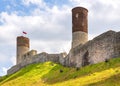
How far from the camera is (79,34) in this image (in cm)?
6944

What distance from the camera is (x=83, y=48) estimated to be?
59438 mm

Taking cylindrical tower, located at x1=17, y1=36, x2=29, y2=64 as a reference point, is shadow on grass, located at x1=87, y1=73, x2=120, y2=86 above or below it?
below

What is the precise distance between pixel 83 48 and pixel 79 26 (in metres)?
12.2

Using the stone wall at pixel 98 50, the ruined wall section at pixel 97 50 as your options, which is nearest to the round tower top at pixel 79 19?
the stone wall at pixel 98 50

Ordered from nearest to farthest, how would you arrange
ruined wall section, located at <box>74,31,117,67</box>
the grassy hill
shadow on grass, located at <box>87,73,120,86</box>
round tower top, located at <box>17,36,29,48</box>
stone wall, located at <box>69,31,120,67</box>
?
shadow on grass, located at <box>87,73,120,86</box> → the grassy hill → stone wall, located at <box>69,31,120,67</box> → ruined wall section, located at <box>74,31,117,67</box> → round tower top, located at <box>17,36,29,48</box>

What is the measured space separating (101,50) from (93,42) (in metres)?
2.31

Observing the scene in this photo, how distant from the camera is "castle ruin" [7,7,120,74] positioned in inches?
2041

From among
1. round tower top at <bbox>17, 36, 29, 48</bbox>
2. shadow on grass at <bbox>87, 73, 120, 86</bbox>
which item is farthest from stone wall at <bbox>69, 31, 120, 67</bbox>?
round tower top at <bbox>17, 36, 29, 48</bbox>

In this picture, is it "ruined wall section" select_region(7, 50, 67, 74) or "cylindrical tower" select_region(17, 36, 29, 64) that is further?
"cylindrical tower" select_region(17, 36, 29, 64)

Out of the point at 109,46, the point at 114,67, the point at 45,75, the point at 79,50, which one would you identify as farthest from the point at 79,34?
the point at 114,67

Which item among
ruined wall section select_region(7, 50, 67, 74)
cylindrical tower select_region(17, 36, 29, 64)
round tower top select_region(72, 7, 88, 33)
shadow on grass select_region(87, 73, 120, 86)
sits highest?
round tower top select_region(72, 7, 88, 33)

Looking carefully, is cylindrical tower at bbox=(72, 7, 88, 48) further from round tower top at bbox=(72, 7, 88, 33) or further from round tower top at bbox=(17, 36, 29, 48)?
A: round tower top at bbox=(17, 36, 29, 48)

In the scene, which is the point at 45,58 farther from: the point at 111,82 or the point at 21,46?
the point at 111,82

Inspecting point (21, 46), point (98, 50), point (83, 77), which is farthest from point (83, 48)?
point (21, 46)
